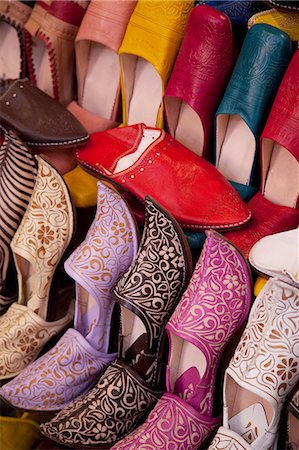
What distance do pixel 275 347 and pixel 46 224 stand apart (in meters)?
0.52

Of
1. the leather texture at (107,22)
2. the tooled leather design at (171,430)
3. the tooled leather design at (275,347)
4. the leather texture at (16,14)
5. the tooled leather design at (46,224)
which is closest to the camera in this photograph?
the tooled leather design at (275,347)

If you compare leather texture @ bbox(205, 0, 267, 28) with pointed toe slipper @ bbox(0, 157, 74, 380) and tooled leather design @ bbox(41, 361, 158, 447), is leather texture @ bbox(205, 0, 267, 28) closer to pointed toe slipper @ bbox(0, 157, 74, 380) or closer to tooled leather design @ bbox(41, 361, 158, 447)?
pointed toe slipper @ bbox(0, 157, 74, 380)

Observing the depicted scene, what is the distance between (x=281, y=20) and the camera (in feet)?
4.10

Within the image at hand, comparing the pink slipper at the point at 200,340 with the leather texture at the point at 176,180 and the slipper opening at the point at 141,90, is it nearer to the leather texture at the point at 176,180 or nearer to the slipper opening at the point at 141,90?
the leather texture at the point at 176,180

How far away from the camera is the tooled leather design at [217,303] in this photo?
1.04m

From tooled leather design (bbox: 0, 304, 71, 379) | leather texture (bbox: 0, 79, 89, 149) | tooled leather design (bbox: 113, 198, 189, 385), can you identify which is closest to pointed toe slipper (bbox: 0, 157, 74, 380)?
tooled leather design (bbox: 0, 304, 71, 379)

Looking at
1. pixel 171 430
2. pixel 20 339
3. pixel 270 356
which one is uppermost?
pixel 270 356

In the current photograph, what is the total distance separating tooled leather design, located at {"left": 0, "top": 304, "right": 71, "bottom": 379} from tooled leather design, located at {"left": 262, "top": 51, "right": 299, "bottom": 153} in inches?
21.8

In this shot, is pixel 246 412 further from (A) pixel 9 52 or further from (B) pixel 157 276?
(A) pixel 9 52

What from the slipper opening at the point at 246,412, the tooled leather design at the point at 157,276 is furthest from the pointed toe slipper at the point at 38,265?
the slipper opening at the point at 246,412

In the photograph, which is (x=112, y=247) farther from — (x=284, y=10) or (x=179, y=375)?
(x=284, y=10)

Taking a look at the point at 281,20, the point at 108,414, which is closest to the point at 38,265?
the point at 108,414

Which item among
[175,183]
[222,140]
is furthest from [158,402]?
[222,140]

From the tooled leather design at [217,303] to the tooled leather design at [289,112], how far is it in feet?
0.74
